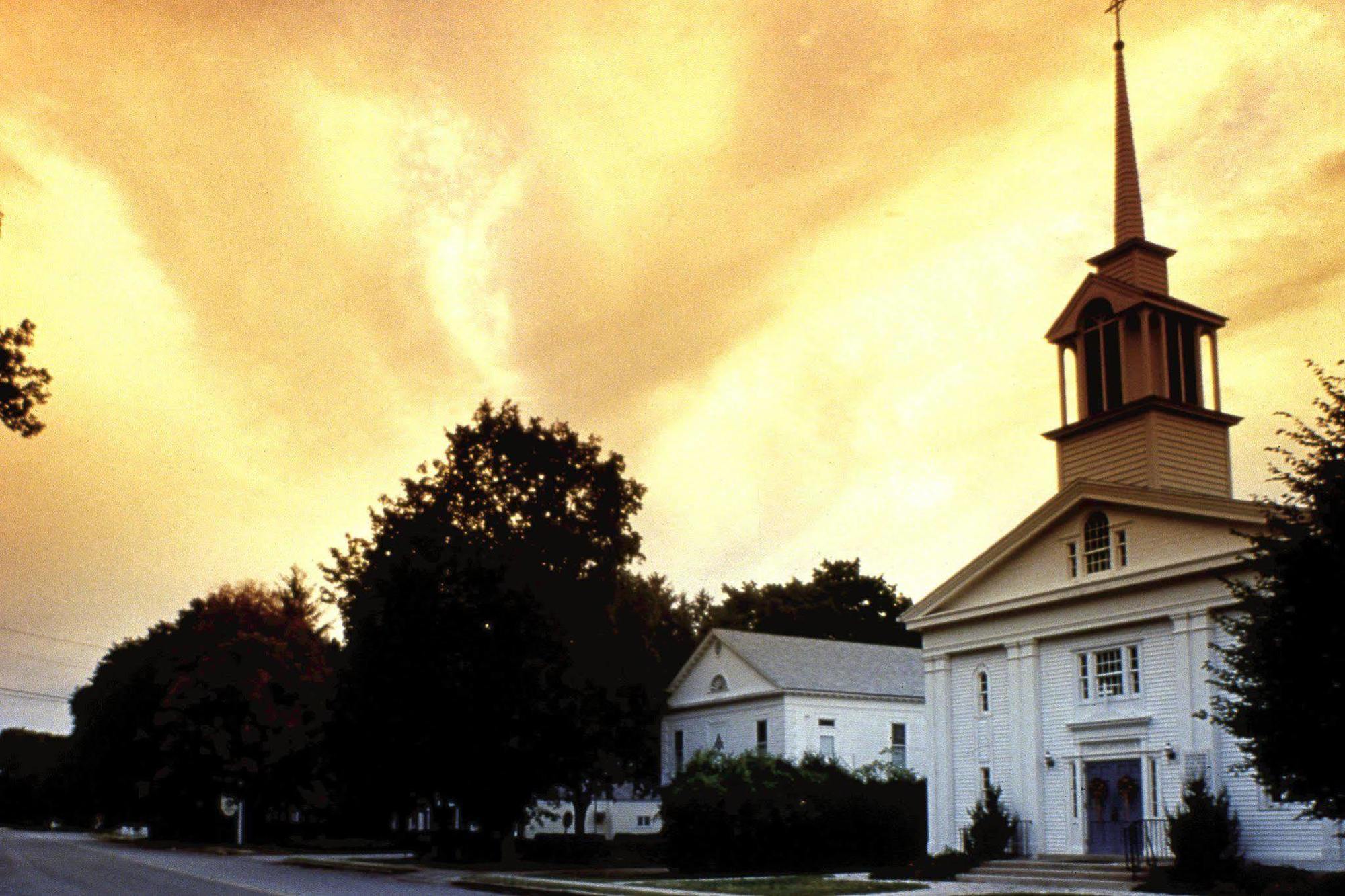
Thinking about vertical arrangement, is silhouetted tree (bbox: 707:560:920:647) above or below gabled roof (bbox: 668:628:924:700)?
above

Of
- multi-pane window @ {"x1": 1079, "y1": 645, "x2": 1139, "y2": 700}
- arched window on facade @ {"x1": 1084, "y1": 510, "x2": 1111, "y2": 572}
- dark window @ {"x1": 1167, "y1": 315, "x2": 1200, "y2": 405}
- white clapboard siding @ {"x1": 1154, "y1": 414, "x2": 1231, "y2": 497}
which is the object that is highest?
dark window @ {"x1": 1167, "y1": 315, "x2": 1200, "y2": 405}

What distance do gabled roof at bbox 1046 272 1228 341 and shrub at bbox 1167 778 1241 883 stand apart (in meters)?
13.3

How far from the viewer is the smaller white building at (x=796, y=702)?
53.0 m

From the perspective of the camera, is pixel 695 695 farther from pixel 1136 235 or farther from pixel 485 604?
pixel 1136 235

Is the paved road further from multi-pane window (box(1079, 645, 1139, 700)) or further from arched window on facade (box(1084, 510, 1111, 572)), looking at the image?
arched window on facade (box(1084, 510, 1111, 572))

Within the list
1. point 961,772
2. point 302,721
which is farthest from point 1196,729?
point 302,721

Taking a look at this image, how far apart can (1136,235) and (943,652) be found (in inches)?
506

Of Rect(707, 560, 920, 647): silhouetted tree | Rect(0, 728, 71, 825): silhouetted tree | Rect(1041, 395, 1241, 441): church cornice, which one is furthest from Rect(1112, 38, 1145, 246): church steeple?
Rect(0, 728, 71, 825): silhouetted tree

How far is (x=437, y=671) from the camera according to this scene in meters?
45.0

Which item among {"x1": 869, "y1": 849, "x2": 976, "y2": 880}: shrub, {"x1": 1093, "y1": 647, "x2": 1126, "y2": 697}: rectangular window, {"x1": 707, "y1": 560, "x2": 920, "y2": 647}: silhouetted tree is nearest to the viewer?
{"x1": 1093, "y1": 647, "x2": 1126, "y2": 697}: rectangular window

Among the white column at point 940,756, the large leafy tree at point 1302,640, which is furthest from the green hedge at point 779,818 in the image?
the large leafy tree at point 1302,640

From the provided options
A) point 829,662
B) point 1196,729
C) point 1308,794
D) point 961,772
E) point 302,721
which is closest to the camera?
point 1308,794

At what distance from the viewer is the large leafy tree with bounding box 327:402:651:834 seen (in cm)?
4456

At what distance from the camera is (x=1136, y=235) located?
39.2 meters
